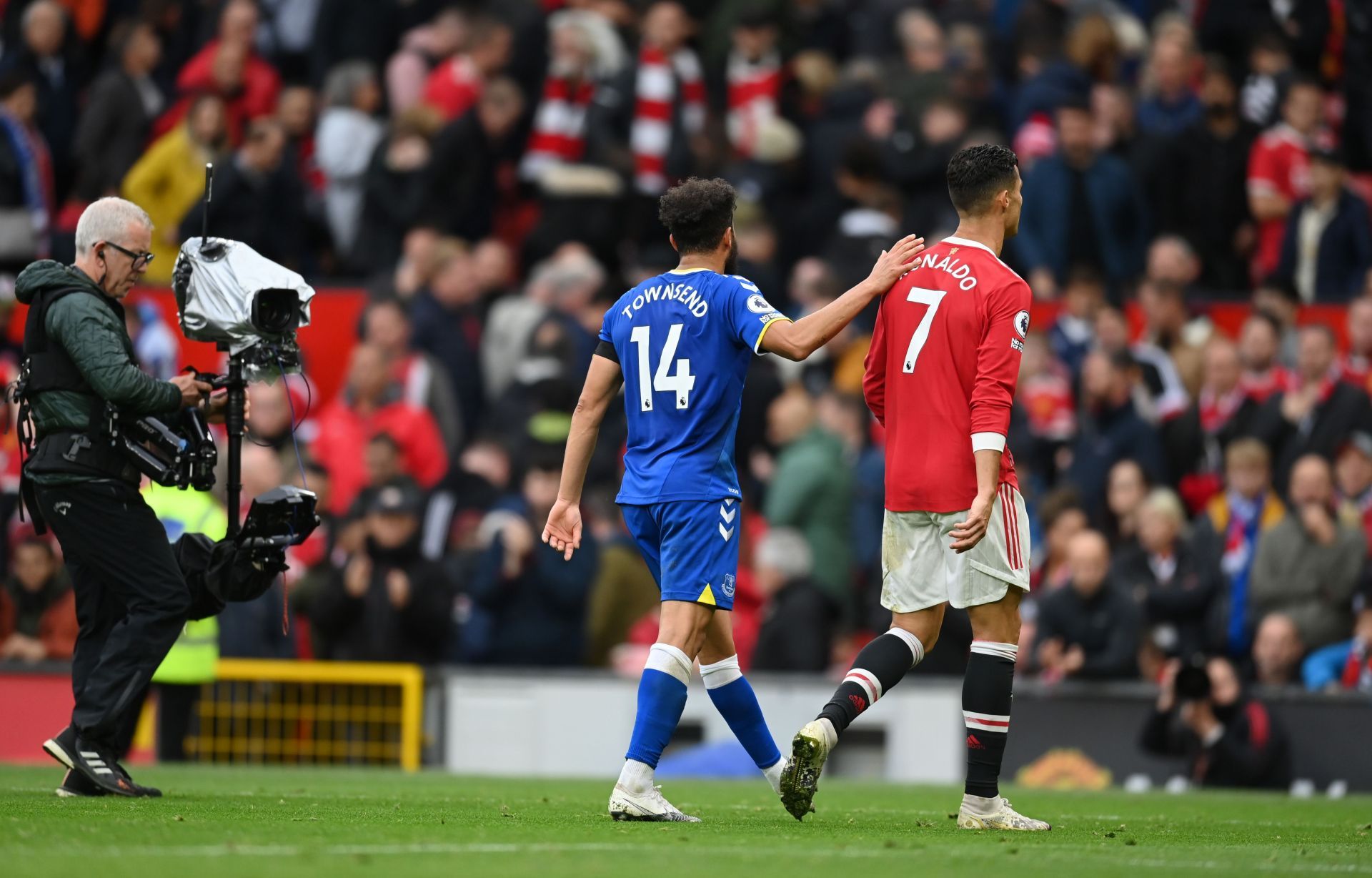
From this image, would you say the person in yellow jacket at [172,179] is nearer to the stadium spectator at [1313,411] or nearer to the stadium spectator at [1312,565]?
the stadium spectator at [1313,411]

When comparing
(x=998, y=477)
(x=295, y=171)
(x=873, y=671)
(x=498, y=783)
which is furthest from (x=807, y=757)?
(x=295, y=171)

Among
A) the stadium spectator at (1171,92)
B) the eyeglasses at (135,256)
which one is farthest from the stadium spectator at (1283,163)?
the eyeglasses at (135,256)

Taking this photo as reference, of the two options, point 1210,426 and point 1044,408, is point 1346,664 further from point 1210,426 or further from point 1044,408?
point 1044,408

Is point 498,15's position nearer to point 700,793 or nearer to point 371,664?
point 371,664

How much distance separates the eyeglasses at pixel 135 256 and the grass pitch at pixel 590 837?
2290 millimetres

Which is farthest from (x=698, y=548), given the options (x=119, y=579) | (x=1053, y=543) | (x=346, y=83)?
(x=346, y=83)

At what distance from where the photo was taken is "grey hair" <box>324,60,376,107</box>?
776 inches

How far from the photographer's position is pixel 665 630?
8312 mm

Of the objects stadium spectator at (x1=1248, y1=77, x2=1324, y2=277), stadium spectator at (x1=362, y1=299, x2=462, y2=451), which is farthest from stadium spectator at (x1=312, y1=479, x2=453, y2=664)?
stadium spectator at (x1=1248, y1=77, x2=1324, y2=277)

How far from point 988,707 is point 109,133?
45.0 ft

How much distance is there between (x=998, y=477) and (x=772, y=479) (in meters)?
8.02

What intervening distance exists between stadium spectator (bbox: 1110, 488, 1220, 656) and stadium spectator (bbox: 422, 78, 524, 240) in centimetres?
707

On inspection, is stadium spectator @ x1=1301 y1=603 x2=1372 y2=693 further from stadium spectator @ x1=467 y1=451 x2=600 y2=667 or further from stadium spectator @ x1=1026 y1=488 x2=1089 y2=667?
stadium spectator @ x1=467 y1=451 x2=600 y2=667

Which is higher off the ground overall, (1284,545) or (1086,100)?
(1086,100)
